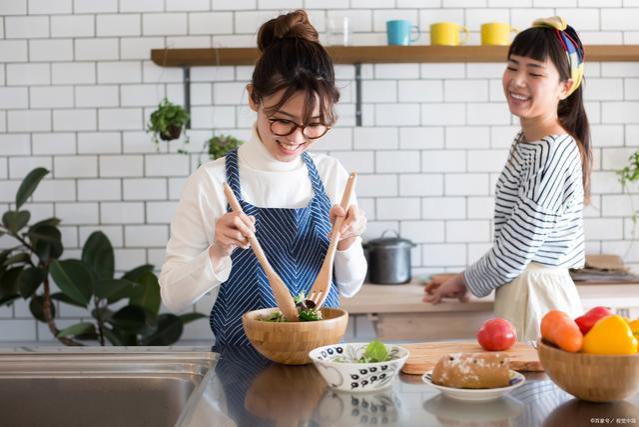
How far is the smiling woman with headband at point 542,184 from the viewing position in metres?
2.79

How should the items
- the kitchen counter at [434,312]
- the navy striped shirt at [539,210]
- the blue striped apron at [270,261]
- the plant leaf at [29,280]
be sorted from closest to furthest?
the blue striped apron at [270,261] → the navy striped shirt at [539,210] → the kitchen counter at [434,312] → the plant leaf at [29,280]

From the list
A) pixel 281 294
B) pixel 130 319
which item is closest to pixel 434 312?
pixel 130 319

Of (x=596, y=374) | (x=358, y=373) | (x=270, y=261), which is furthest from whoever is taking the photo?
(x=270, y=261)

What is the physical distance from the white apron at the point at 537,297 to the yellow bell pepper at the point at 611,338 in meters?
1.45

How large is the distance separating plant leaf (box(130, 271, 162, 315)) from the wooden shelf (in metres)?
1.01

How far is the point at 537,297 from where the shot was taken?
114 inches

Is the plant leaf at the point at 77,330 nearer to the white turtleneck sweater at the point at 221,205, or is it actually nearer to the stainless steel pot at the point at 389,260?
the stainless steel pot at the point at 389,260

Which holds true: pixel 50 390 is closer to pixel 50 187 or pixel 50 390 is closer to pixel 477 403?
pixel 477 403

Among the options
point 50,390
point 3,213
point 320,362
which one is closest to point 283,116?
point 320,362

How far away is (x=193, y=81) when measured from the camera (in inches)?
161

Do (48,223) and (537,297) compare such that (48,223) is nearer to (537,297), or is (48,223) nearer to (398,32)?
(398,32)

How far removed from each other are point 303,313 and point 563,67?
5.08ft

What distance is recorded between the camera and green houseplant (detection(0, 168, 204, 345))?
365cm

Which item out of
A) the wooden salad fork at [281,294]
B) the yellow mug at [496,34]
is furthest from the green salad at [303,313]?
the yellow mug at [496,34]
